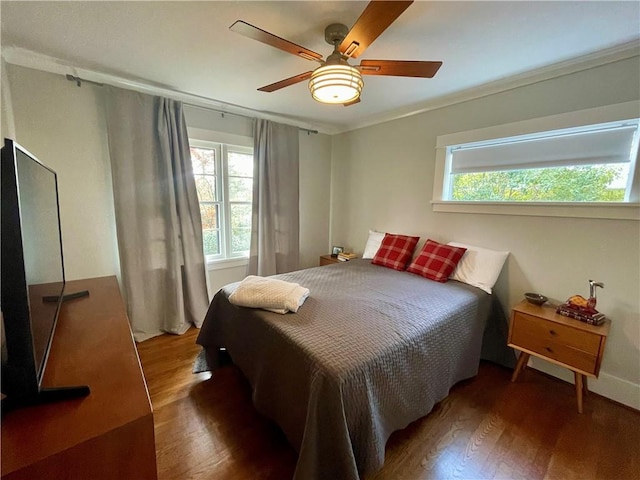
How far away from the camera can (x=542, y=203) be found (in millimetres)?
2062

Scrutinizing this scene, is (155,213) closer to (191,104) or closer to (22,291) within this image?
(191,104)

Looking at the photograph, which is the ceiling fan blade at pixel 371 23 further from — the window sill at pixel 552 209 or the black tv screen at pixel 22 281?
the window sill at pixel 552 209

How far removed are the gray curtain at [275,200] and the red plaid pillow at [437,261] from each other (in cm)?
158

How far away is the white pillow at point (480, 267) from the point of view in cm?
220

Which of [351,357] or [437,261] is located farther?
[437,261]

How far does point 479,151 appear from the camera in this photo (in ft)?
8.08

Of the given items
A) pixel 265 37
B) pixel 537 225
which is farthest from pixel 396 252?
pixel 265 37

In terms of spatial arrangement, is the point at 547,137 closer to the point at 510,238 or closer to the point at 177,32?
the point at 510,238

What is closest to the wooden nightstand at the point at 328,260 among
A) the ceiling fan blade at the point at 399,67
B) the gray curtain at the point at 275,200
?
the gray curtain at the point at 275,200

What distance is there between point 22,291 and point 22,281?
0.03 m

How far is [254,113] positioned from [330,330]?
2.58 meters

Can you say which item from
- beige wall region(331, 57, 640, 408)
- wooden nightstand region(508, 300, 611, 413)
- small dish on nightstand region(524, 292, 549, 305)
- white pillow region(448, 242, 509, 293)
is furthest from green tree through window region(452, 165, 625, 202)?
wooden nightstand region(508, 300, 611, 413)

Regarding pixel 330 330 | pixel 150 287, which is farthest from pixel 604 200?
pixel 150 287

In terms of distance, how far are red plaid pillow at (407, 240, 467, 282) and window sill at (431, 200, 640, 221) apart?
39cm
